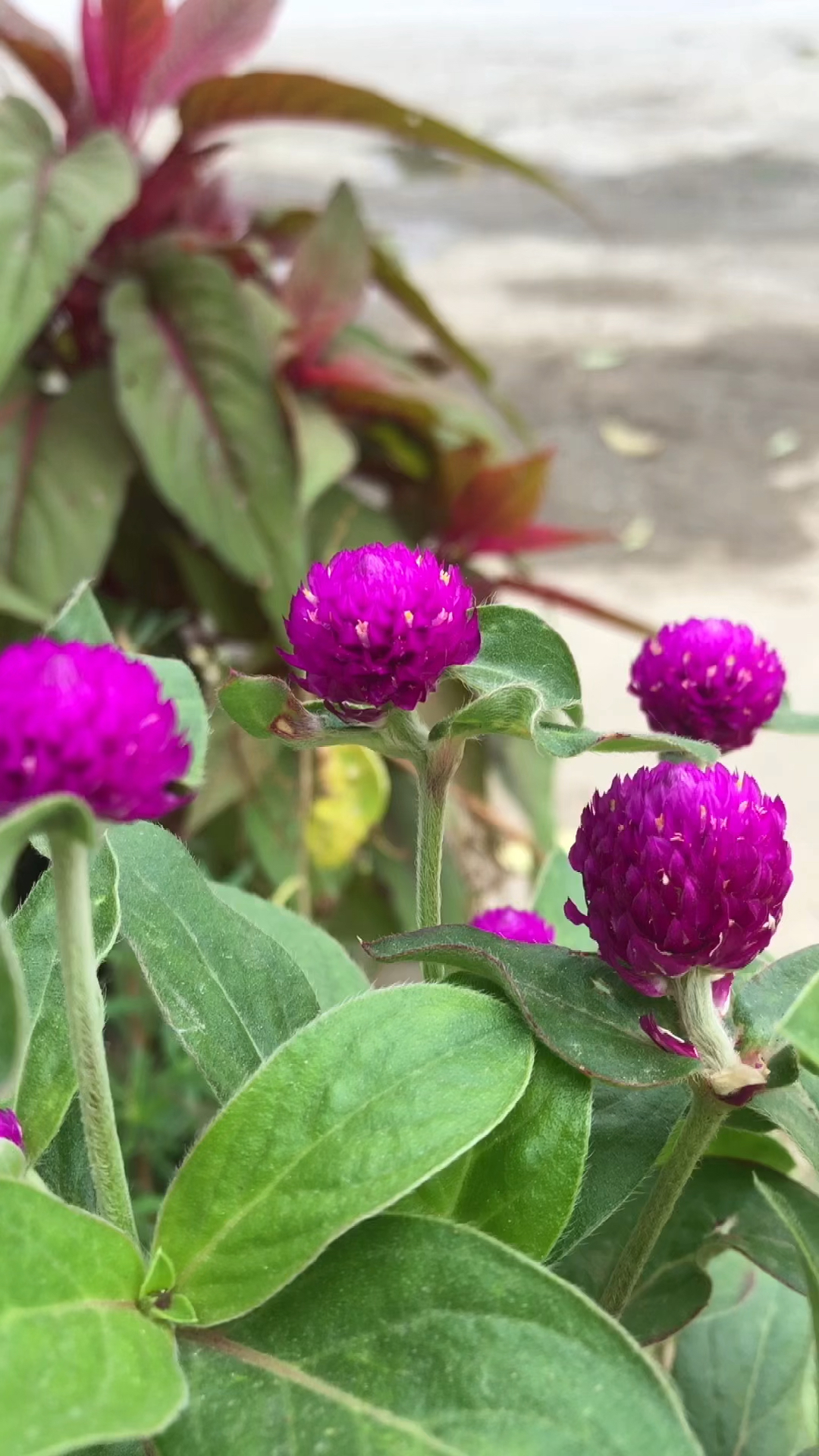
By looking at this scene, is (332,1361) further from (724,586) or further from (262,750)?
(724,586)

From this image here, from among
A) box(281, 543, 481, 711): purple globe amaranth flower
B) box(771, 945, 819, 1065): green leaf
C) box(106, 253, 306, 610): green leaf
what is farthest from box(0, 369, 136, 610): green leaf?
box(771, 945, 819, 1065): green leaf

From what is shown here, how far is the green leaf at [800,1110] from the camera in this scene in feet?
1.06

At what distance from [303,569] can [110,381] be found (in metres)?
0.23

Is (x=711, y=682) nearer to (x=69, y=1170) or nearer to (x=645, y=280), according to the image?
(x=69, y=1170)

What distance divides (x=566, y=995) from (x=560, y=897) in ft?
0.45

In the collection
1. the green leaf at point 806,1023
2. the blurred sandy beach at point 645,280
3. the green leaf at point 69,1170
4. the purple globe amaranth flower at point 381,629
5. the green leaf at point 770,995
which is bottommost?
the blurred sandy beach at point 645,280

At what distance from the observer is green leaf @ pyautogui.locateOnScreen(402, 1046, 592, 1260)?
322mm

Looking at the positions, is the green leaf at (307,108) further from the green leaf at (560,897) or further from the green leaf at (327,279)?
the green leaf at (560,897)

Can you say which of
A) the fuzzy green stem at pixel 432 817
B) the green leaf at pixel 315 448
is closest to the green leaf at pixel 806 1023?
the fuzzy green stem at pixel 432 817

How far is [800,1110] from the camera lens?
13.2 inches

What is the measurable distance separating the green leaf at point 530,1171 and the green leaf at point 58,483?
787 millimetres

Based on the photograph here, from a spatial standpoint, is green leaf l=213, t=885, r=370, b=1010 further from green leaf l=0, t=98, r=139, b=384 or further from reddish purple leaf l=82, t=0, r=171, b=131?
reddish purple leaf l=82, t=0, r=171, b=131

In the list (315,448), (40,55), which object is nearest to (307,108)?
(40,55)

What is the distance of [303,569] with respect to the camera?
1.12 m
